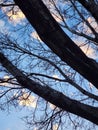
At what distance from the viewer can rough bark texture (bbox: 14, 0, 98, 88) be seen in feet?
14.5

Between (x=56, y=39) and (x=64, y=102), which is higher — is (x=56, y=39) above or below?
above

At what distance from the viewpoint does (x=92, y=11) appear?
5375 millimetres

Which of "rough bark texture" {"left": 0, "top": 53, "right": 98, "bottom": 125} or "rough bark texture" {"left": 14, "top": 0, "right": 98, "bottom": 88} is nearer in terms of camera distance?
"rough bark texture" {"left": 14, "top": 0, "right": 98, "bottom": 88}

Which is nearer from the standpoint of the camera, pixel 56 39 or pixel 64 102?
pixel 56 39

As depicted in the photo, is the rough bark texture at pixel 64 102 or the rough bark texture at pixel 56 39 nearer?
the rough bark texture at pixel 56 39

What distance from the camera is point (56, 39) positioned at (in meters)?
4.40

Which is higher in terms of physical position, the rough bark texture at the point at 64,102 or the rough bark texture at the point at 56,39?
the rough bark texture at the point at 56,39

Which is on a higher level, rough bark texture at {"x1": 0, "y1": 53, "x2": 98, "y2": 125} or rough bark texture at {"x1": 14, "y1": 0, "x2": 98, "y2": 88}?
rough bark texture at {"x1": 14, "y1": 0, "x2": 98, "y2": 88}

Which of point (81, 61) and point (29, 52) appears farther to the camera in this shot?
point (29, 52)

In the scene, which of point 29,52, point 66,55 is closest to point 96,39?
point 29,52

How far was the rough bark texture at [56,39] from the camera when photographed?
441 centimetres

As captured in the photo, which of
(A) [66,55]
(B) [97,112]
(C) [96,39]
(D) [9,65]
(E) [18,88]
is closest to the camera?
(A) [66,55]

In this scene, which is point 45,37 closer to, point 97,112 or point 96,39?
point 97,112

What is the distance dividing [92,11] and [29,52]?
412 cm
